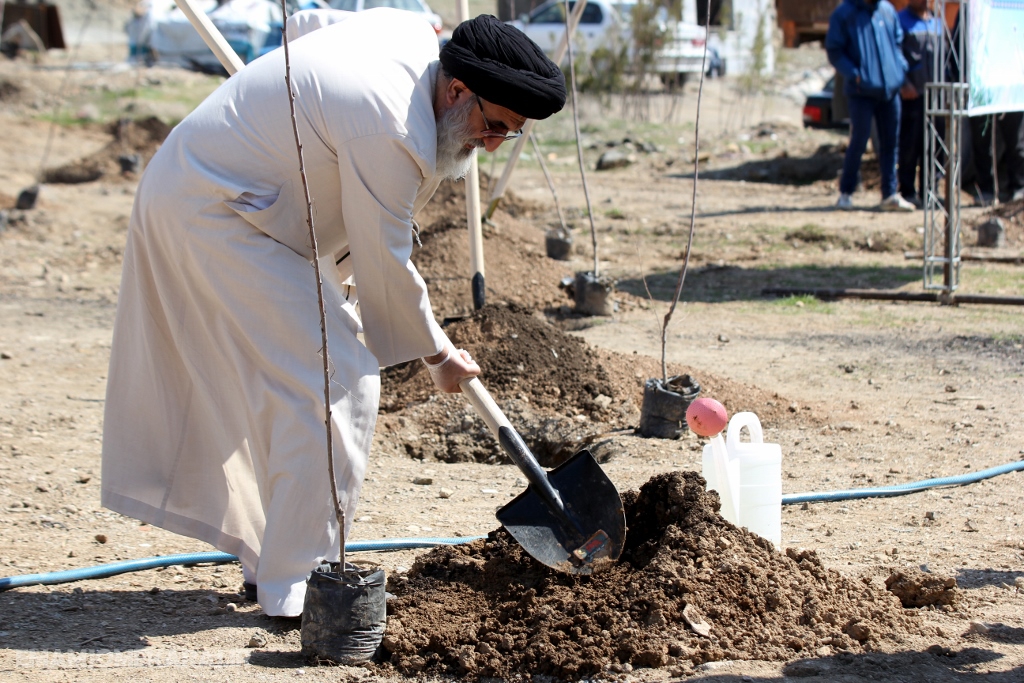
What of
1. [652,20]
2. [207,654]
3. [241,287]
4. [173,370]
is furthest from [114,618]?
[652,20]

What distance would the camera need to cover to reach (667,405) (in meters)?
4.63

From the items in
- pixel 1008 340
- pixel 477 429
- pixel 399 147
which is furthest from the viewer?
pixel 1008 340

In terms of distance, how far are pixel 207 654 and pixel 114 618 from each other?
47 cm

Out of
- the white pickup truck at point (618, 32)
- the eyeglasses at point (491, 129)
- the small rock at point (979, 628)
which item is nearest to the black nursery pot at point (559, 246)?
the eyeglasses at point (491, 129)

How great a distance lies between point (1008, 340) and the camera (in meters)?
6.30

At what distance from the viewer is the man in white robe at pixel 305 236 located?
273cm

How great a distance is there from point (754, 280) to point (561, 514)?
5.81m

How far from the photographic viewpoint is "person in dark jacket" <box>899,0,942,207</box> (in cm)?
1056

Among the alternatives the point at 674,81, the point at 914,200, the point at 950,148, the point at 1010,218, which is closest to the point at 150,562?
the point at 950,148

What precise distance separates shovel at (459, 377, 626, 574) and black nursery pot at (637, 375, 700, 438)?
5.43 ft

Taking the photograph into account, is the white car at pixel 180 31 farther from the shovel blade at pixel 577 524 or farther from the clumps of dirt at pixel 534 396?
the shovel blade at pixel 577 524

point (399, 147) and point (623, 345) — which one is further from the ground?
point (399, 147)

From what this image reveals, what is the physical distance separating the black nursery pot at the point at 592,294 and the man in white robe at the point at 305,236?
421 centimetres

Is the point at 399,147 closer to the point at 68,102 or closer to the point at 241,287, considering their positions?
the point at 241,287
